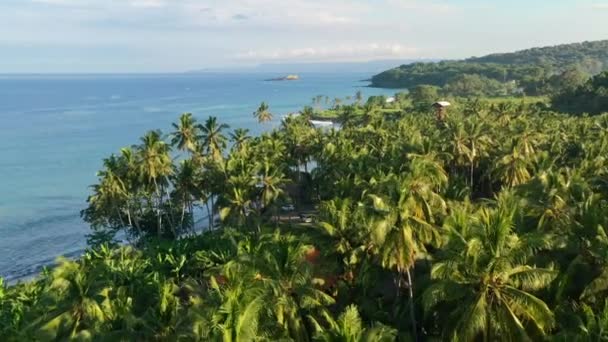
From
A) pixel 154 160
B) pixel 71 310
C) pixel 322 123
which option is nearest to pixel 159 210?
pixel 154 160

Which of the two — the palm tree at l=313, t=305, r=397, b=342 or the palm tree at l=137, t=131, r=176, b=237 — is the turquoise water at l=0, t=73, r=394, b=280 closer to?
the palm tree at l=137, t=131, r=176, b=237

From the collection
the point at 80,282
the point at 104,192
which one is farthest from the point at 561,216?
the point at 104,192

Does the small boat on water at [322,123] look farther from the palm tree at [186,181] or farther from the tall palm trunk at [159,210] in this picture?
the palm tree at [186,181]

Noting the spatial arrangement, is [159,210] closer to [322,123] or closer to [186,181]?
[186,181]

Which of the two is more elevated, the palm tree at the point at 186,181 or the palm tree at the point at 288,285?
the palm tree at the point at 288,285

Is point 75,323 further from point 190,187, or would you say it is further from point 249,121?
point 249,121

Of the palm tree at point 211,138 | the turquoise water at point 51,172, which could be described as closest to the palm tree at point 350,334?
the palm tree at point 211,138

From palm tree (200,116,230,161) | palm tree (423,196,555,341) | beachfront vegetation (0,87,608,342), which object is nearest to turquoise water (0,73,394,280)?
beachfront vegetation (0,87,608,342)
